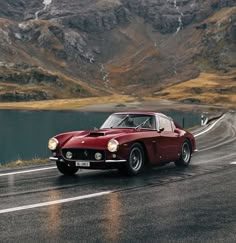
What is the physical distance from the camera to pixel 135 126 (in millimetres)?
14398

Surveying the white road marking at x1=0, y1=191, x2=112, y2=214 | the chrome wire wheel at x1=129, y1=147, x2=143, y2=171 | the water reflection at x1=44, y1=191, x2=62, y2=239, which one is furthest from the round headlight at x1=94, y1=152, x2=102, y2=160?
the water reflection at x1=44, y1=191, x2=62, y2=239

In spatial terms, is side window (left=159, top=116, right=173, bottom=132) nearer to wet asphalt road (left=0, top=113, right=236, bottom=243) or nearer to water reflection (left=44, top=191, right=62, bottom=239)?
wet asphalt road (left=0, top=113, right=236, bottom=243)

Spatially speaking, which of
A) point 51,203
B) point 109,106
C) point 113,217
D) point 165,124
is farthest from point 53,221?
point 109,106

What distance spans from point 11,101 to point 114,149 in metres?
189

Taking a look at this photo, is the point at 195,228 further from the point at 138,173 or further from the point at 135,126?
the point at 135,126

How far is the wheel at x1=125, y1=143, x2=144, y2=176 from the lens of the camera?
1303cm

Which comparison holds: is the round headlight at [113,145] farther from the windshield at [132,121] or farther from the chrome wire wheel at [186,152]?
the chrome wire wheel at [186,152]

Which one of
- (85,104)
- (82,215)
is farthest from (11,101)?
(82,215)

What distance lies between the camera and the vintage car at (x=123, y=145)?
12727mm

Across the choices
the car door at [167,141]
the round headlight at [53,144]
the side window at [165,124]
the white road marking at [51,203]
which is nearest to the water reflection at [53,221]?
the white road marking at [51,203]

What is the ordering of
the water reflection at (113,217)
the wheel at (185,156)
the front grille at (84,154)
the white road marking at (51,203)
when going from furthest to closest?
the wheel at (185,156) < the front grille at (84,154) < the white road marking at (51,203) < the water reflection at (113,217)

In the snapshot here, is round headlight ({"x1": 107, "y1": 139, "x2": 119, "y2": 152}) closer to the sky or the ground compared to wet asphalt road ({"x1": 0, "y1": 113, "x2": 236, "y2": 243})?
closer to the sky

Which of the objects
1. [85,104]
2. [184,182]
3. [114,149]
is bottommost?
[85,104]

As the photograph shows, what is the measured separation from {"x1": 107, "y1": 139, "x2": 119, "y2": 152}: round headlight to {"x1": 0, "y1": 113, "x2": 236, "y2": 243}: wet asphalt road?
31.2 inches
